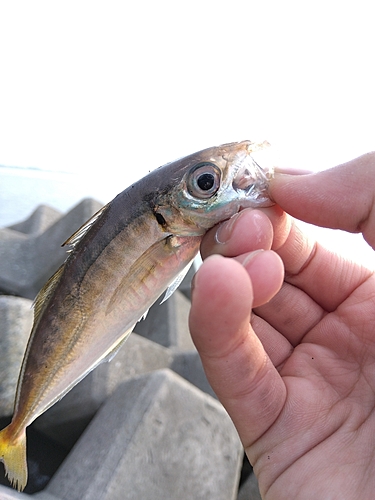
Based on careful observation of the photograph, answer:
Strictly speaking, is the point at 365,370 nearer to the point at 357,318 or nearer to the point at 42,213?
the point at 357,318

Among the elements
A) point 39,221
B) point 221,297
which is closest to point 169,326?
point 39,221

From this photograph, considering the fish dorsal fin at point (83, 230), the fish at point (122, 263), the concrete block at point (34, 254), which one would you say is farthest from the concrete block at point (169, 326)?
the fish dorsal fin at point (83, 230)

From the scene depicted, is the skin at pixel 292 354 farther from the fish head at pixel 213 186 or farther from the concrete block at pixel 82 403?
the concrete block at pixel 82 403

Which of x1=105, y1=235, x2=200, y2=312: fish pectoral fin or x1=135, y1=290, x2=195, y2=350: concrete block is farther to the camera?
x1=135, y1=290, x2=195, y2=350: concrete block

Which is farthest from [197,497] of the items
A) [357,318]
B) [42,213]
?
[42,213]

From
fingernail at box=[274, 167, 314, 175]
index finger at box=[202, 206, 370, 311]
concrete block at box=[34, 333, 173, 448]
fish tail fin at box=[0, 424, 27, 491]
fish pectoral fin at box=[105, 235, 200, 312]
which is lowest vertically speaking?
concrete block at box=[34, 333, 173, 448]

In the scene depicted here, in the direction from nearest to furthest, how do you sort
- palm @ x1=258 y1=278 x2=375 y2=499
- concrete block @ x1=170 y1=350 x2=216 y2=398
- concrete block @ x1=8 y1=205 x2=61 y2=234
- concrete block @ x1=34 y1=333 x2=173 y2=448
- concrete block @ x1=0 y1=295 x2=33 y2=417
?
palm @ x1=258 y1=278 x2=375 y2=499, concrete block @ x1=0 y1=295 x2=33 y2=417, concrete block @ x1=34 y1=333 x2=173 y2=448, concrete block @ x1=170 y1=350 x2=216 y2=398, concrete block @ x1=8 y1=205 x2=61 y2=234

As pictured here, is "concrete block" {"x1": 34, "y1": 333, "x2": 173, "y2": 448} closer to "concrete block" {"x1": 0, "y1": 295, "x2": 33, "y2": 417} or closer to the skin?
"concrete block" {"x1": 0, "y1": 295, "x2": 33, "y2": 417}

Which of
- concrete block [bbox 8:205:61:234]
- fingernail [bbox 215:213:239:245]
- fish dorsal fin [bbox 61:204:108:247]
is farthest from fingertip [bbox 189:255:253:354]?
concrete block [bbox 8:205:61:234]
